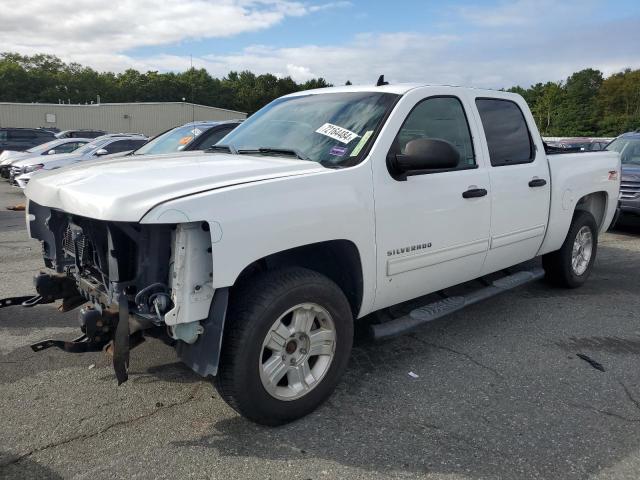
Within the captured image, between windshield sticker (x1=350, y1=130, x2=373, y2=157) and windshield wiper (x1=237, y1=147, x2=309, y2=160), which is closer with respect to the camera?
windshield sticker (x1=350, y1=130, x2=373, y2=157)

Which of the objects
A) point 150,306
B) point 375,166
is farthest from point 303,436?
point 375,166

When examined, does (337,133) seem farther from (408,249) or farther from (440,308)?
(440,308)

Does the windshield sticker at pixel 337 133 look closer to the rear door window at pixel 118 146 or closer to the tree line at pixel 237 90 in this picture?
the rear door window at pixel 118 146

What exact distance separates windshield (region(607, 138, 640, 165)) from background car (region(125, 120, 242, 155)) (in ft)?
24.4

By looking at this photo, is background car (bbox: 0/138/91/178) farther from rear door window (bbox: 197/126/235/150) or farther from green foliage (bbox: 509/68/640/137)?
green foliage (bbox: 509/68/640/137)

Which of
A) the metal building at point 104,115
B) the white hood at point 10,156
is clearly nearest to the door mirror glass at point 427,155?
the white hood at point 10,156

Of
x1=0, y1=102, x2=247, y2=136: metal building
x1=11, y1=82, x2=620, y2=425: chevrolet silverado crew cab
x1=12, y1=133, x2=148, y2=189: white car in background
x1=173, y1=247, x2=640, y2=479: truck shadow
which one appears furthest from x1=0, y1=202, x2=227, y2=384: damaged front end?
x1=0, y1=102, x2=247, y2=136: metal building

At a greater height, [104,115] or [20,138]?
[104,115]

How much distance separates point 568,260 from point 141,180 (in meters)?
4.45

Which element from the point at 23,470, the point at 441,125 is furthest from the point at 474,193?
the point at 23,470

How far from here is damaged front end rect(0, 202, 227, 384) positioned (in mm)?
2617

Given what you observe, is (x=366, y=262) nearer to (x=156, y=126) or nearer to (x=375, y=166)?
(x=375, y=166)

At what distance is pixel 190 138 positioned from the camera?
8.62 metres

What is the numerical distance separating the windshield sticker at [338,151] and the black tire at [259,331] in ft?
2.68
